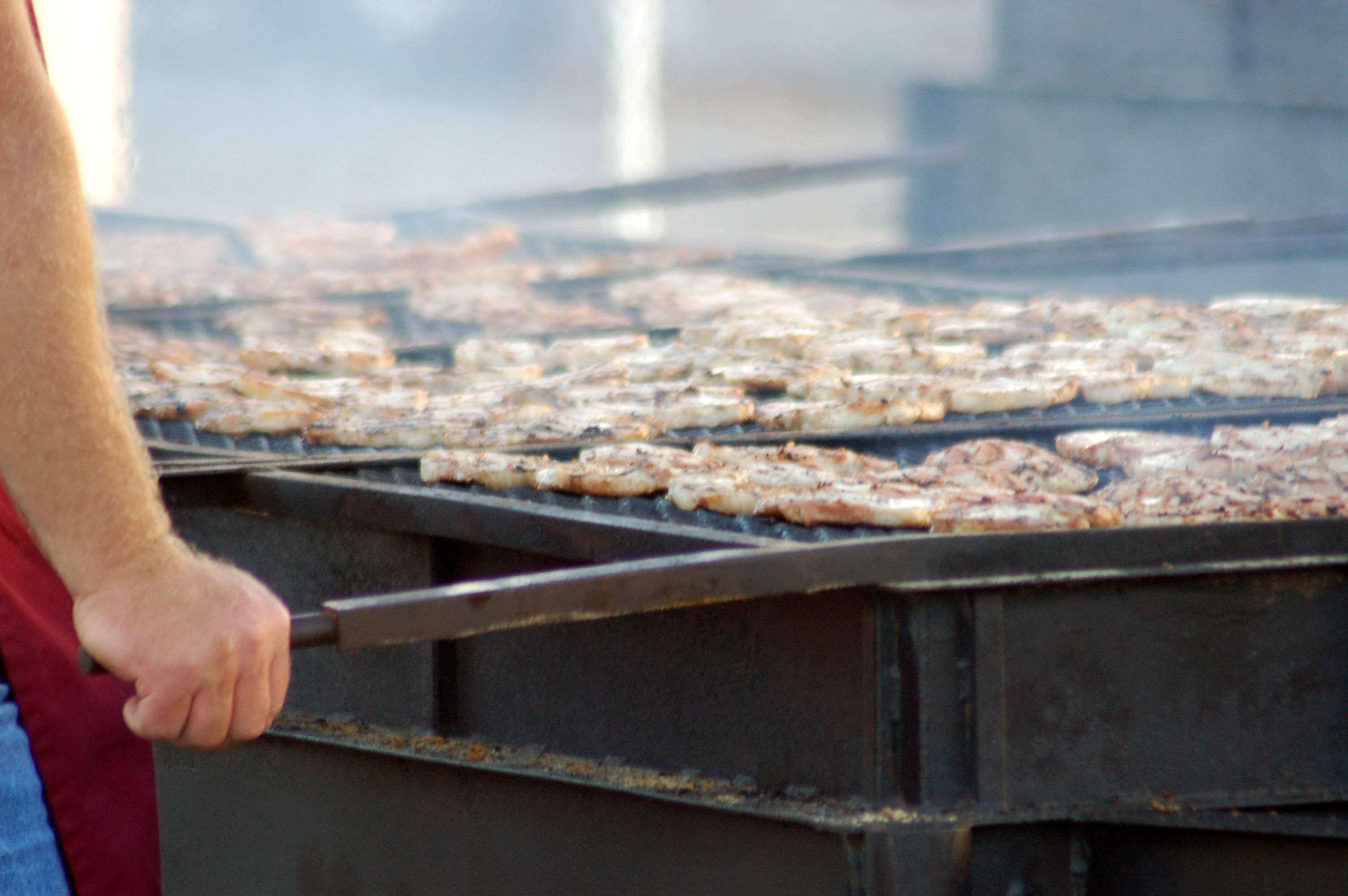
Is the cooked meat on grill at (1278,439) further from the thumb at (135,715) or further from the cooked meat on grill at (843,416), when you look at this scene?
the thumb at (135,715)

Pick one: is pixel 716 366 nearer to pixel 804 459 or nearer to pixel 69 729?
pixel 804 459

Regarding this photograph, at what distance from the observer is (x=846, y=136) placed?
19.2m

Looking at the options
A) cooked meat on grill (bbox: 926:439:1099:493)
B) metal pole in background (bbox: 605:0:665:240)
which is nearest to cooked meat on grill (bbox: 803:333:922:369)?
cooked meat on grill (bbox: 926:439:1099:493)

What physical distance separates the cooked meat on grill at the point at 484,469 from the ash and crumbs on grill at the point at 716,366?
232 mm

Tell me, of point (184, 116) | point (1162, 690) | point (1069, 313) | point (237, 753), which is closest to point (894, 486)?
point (1162, 690)

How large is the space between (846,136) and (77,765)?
18.1 m

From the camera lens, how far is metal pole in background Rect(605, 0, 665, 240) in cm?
1672

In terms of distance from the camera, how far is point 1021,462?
106 inches

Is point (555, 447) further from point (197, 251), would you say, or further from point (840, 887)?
point (197, 251)

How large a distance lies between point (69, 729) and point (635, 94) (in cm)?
1583

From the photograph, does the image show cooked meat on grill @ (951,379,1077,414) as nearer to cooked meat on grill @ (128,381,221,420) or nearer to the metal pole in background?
cooked meat on grill @ (128,381,221,420)

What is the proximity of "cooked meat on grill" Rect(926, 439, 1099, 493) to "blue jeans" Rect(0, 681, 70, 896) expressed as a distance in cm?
154

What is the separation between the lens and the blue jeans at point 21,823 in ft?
5.49

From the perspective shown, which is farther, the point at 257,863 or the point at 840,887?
the point at 257,863
